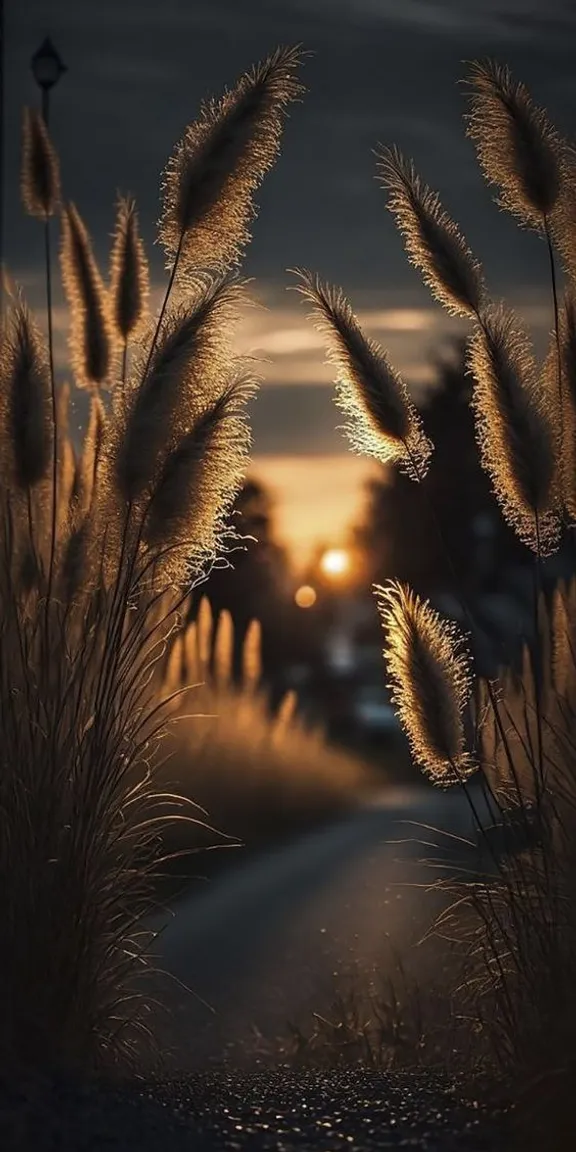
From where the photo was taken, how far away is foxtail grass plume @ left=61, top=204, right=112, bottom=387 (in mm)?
3691

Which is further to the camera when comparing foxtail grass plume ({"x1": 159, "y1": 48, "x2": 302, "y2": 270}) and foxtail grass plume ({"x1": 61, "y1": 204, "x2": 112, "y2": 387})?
foxtail grass plume ({"x1": 61, "y1": 204, "x2": 112, "y2": 387})

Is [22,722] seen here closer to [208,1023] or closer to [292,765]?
[208,1023]

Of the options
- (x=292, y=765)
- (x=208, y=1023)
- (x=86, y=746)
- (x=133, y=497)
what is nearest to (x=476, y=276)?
(x=133, y=497)

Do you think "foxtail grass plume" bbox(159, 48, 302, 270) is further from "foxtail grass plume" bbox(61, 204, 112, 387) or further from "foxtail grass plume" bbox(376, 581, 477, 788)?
"foxtail grass plume" bbox(376, 581, 477, 788)

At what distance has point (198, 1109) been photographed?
2627 millimetres

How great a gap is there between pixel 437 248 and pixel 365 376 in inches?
12.5

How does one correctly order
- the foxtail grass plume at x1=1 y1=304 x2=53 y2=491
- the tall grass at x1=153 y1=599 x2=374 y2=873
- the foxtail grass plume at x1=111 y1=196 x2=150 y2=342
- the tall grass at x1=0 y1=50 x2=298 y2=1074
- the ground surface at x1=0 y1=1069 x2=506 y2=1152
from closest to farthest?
the ground surface at x1=0 y1=1069 x2=506 y2=1152
the tall grass at x1=0 y1=50 x2=298 y2=1074
the foxtail grass plume at x1=1 y1=304 x2=53 y2=491
the foxtail grass plume at x1=111 y1=196 x2=150 y2=342
the tall grass at x1=153 y1=599 x2=374 y2=873

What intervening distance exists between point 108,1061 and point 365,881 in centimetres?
341

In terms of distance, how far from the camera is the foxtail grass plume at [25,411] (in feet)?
10.1

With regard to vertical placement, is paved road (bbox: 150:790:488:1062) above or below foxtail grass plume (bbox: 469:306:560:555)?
below

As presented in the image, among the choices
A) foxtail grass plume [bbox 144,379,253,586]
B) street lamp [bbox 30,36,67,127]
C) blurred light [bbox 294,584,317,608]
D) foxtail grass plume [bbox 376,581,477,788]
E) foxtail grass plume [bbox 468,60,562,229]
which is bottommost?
foxtail grass plume [bbox 376,581,477,788]

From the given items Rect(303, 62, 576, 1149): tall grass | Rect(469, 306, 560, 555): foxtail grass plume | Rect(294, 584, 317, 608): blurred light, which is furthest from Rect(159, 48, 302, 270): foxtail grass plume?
Rect(294, 584, 317, 608): blurred light

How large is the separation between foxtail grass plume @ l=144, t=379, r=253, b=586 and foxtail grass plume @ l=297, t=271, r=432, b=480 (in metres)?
0.20

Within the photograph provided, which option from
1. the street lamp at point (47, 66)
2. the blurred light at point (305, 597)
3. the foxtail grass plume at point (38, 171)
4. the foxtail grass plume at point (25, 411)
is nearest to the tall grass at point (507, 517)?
the foxtail grass plume at point (25, 411)
